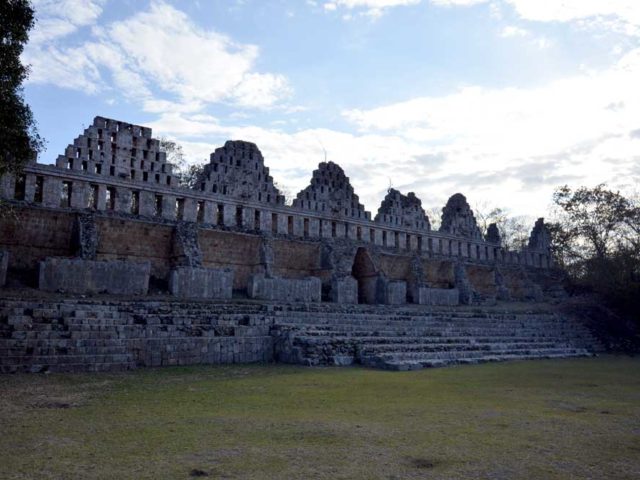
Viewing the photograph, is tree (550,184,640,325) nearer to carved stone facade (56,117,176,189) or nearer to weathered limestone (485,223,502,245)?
weathered limestone (485,223,502,245)

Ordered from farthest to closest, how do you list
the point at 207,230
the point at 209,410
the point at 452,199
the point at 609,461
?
the point at 452,199 < the point at 207,230 < the point at 209,410 < the point at 609,461

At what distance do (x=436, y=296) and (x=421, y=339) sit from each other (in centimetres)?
1188

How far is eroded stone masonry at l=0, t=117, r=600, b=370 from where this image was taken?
43.7ft

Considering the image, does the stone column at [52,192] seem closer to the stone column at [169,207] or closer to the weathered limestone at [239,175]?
the stone column at [169,207]

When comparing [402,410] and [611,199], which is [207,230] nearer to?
[402,410]

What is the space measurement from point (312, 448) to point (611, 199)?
2685 cm

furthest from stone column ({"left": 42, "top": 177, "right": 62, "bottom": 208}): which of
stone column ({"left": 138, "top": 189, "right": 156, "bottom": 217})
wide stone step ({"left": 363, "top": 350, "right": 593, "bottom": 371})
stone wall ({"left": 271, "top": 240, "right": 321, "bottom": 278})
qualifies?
wide stone step ({"left": 363, "top": 350, "right": 593, "bottom": 371})

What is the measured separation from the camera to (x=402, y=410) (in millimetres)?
7234

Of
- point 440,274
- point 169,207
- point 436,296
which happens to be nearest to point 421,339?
point 436,296

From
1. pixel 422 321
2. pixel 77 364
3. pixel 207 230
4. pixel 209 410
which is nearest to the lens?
pixel 209 410

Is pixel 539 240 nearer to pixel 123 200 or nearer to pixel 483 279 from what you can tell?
pixel 483 279

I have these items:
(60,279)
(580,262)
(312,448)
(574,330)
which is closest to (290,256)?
(60,279)

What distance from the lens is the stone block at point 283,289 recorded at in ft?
65.7

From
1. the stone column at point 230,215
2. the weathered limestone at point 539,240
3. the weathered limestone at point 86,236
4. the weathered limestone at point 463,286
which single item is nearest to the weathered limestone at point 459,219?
the weathered limestone at point 463,286
